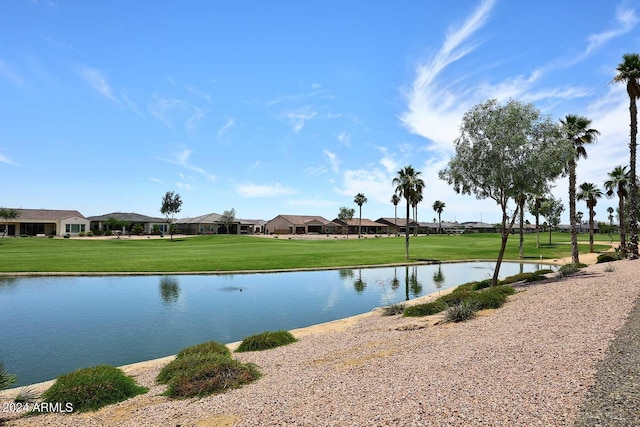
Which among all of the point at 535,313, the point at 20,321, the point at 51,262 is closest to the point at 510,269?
the point at 535,313

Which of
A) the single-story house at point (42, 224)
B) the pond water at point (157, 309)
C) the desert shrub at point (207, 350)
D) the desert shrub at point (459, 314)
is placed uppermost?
the single-story house at point (42, 224)

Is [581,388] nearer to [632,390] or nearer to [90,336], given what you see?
[632,390]

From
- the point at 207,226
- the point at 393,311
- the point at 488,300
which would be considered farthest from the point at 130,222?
the point at 488,300

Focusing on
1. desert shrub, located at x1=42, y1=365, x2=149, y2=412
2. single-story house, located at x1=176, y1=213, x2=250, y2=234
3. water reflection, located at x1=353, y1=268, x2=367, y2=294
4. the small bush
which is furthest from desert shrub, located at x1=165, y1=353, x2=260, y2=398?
single-story house, located at x1=176, y1=213, x2=250, y2=234

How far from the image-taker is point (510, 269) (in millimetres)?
45281

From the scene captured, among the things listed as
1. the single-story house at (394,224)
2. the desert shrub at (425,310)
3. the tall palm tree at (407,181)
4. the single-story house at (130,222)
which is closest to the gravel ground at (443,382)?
the desert shrub at (425,310)

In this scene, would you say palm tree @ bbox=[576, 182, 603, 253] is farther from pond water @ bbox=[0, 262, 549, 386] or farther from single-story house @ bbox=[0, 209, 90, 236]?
single-story house @ bbox=[0, 209, 90, 236]

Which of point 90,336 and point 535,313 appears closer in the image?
point 535,313

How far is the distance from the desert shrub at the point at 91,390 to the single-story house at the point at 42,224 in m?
102

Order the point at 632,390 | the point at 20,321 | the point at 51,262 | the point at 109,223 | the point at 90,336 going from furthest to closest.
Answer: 1. the point at 109,223
2. the point at 51,262
3. the point at 20,321
4. the point at 90,336
5. the point at 632,390

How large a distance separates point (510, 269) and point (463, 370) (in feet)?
134

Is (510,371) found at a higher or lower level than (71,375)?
higher

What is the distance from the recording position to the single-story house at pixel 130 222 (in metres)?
112

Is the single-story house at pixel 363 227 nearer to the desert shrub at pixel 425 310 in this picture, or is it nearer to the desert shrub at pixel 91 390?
the desert shrub at pixel 425 310
